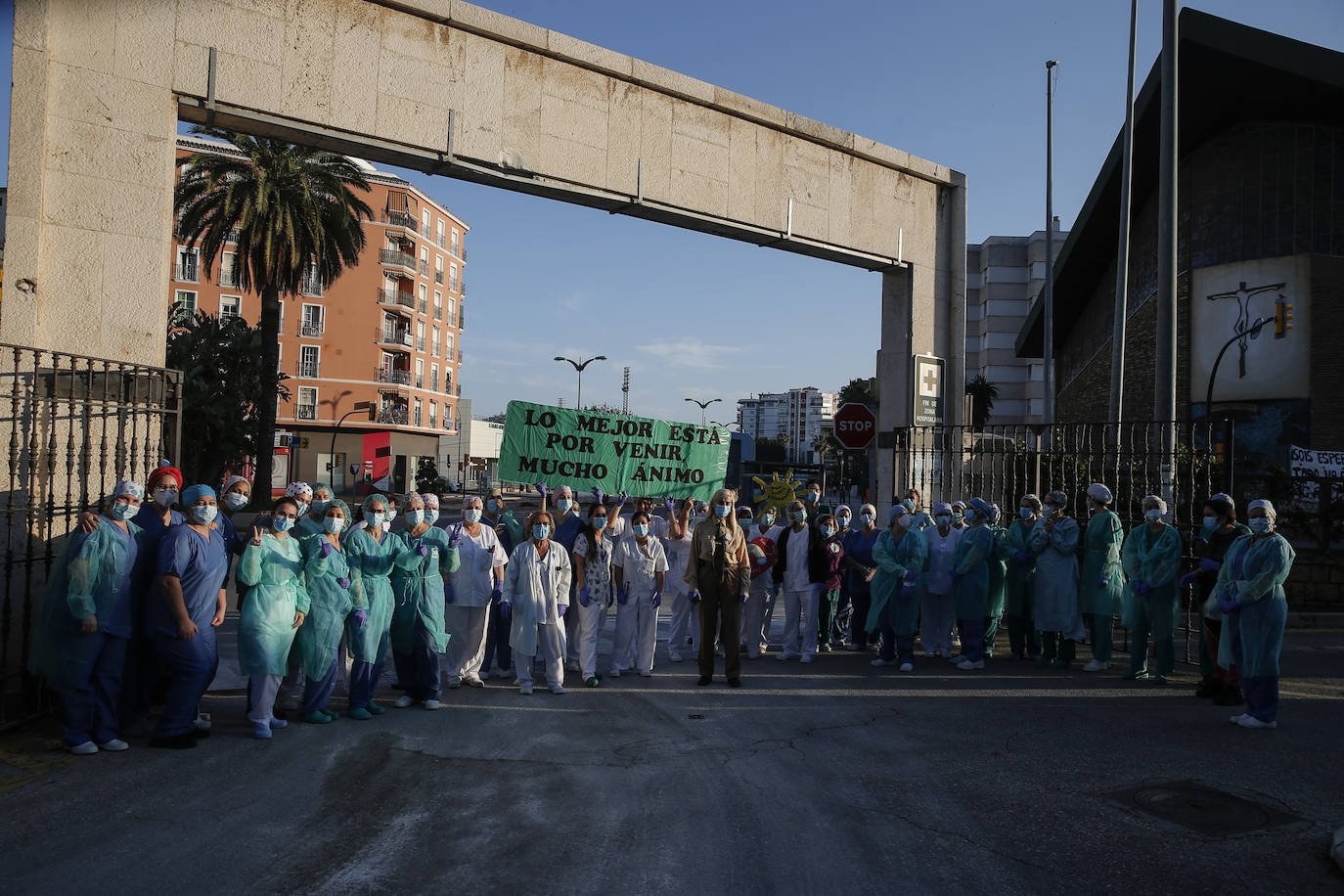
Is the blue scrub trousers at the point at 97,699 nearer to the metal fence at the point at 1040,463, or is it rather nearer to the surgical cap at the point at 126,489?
the surgical cap at the point at 126,489

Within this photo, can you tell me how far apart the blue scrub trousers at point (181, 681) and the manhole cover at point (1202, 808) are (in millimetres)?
6437

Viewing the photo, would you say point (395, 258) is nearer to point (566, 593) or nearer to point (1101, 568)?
point (566, 593)

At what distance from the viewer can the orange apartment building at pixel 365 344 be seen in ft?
187

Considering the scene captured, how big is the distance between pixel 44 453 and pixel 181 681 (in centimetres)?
243

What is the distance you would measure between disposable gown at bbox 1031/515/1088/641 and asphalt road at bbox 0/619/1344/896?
68.2 inches

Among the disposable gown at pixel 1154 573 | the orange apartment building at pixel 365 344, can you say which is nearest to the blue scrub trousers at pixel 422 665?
the disposable gown at pixel 1154 573

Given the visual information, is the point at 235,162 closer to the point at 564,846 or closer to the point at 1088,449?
the point at 1088,449

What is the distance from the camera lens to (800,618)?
11273 millimetres

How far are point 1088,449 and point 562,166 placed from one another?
23.6 ft

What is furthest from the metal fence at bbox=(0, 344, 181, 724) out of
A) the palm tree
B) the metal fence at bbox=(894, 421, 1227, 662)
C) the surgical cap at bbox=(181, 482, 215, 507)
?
the palm tree

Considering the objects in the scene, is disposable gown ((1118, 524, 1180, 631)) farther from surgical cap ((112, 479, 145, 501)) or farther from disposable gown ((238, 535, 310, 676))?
surgical cap ((112, 479, 145, 501))

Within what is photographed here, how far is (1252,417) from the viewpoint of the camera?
28.4 metres

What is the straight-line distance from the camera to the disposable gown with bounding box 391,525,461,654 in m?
8.30

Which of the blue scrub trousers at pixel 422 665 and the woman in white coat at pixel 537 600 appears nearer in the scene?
the blue scrub trousers at pixel 422 665
